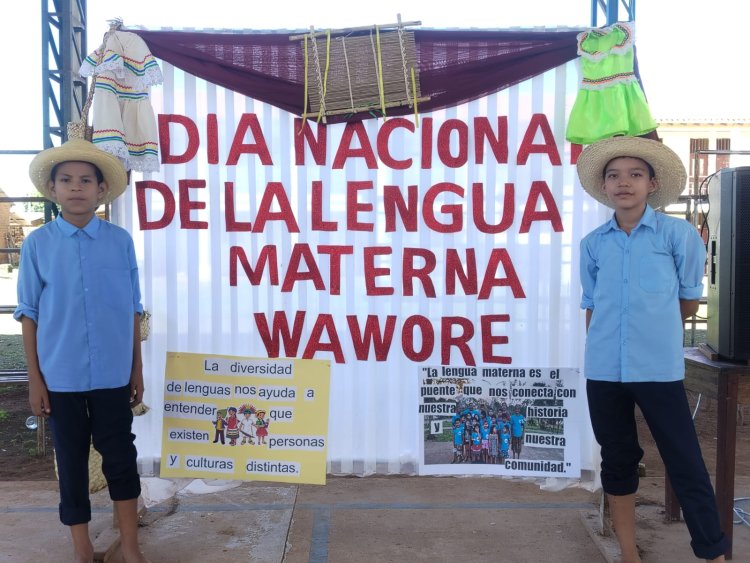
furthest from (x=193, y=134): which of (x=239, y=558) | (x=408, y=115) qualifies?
(x=239, y=558)

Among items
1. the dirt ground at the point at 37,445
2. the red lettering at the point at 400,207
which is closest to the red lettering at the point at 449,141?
the red lettering at the point at 400,207

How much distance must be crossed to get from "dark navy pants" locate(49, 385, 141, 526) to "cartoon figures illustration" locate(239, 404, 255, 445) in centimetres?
70

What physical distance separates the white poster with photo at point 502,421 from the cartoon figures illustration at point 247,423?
0.92 meters

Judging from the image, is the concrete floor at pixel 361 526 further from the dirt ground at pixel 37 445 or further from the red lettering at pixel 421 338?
the red lettering at pixel 421 338

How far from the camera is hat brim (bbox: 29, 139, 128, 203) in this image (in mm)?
3152

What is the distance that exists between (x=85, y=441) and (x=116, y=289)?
0.69 metres

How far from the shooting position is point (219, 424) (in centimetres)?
378

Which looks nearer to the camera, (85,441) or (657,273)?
(657,273)

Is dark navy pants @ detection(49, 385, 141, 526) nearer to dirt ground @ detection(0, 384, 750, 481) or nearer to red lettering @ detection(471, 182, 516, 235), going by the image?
red lettering @ detection(471, 182, 516, 235)

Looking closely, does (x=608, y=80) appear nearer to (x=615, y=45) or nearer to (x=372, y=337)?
(x=615, y=45)

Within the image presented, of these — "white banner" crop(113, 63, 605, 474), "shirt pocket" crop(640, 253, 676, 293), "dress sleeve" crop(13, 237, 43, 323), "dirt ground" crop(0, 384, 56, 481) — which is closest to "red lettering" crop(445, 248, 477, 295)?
"white banner" crop(113, 63, 605, 474)

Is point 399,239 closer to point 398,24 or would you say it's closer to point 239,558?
point 398,24

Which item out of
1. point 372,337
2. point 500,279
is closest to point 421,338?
point 372,337

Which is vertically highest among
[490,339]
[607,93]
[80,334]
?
[607,93]
